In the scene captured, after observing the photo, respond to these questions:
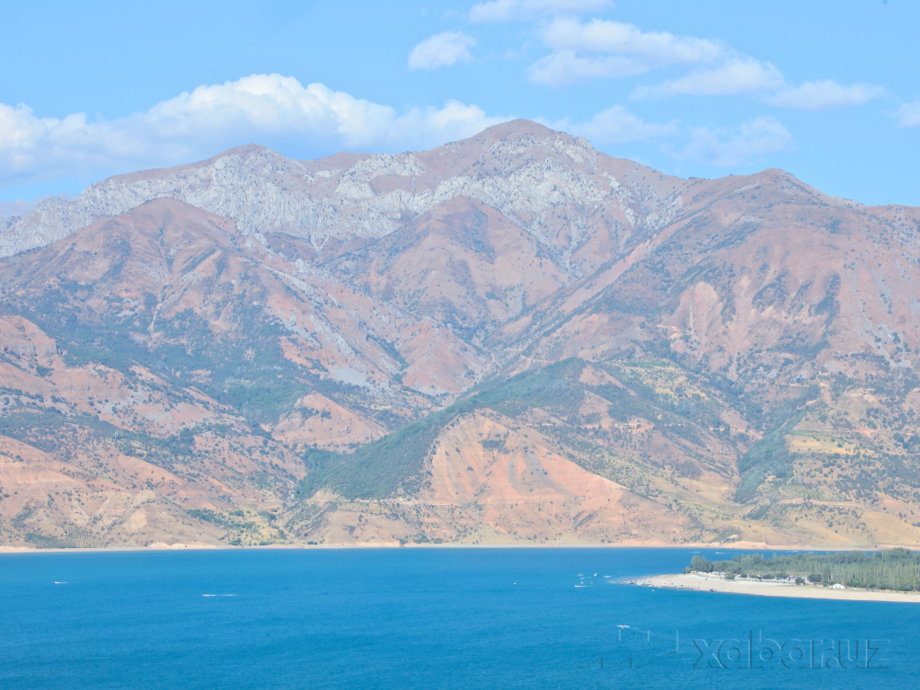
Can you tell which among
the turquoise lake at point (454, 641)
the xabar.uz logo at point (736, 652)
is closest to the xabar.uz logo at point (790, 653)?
the xabar.uz logo at point (736, 652)

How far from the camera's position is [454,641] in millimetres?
152500

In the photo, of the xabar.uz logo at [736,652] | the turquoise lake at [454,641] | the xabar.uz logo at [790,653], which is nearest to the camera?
the turquoise lake at [454,641]

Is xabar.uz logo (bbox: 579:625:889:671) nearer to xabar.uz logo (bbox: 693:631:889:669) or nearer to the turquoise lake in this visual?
xabar.uz logo (bbox: 693:631:889:669)

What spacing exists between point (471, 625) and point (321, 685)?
46.7 m

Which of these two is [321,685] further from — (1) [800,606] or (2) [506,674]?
(1) [800,606]

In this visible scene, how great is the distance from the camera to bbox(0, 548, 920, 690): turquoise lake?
419ft

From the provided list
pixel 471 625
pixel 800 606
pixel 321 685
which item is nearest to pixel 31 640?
pixel 321 685

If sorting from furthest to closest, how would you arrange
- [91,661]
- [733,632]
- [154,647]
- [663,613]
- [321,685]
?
[663,613], [733,632], [154,647], [91,661], [321,685]

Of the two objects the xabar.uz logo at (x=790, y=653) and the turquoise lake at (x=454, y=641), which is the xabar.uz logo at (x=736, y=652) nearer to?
the xabar.uz logo at (x=790, y=653)

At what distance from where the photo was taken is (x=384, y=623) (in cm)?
16950

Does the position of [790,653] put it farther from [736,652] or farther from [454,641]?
[454,641]

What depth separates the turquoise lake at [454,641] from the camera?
128 metres

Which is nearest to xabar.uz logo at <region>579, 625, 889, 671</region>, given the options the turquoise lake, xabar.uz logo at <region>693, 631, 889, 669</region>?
xabar.uz logo at <region>693, 631, 889, 669</region>

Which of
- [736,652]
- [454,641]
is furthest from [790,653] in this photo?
[454,641]
